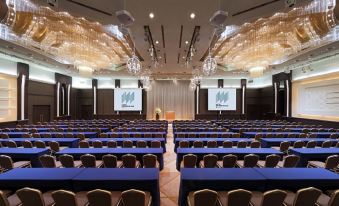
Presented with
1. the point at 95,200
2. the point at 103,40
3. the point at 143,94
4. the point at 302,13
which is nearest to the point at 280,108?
the point at 143,94

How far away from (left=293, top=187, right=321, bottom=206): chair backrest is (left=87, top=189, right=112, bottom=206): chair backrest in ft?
7.59

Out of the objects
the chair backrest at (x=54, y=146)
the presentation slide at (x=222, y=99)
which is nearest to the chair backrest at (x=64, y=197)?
the chair backrest at (x=54, y=146)

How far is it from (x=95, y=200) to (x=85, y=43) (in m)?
9.25

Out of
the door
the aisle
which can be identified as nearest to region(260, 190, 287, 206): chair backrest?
the aisle

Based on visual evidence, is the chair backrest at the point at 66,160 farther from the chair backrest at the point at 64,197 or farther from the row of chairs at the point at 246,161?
the row of chairs at the point at 246,161

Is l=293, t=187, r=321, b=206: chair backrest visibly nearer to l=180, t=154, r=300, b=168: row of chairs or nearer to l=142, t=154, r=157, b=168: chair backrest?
l=180, t=154, r=300, b=168: row of chairs

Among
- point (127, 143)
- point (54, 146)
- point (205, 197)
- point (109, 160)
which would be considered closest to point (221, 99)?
point (127, 143)

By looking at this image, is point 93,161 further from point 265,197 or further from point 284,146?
point 284,146

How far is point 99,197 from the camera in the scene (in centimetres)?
278

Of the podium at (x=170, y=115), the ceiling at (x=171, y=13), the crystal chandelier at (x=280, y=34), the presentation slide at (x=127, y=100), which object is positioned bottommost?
the podium at (x=170, y=115)

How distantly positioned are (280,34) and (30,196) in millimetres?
9926

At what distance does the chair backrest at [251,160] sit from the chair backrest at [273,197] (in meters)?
2.07

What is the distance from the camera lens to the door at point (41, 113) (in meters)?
18.2

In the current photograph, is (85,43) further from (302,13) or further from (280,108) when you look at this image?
(280,108)
